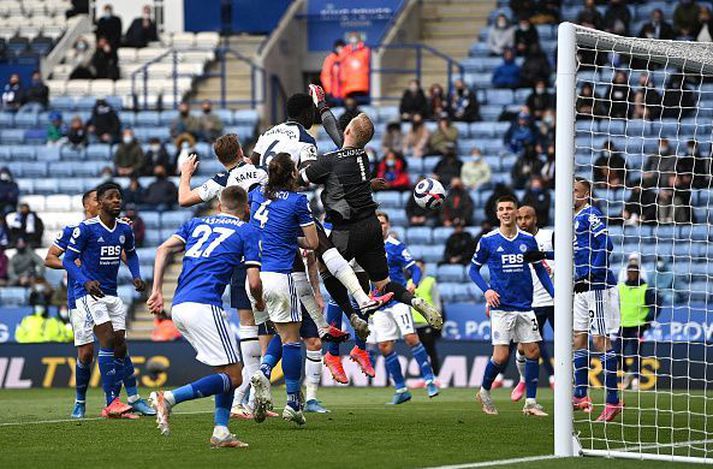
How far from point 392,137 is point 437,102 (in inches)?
54.5

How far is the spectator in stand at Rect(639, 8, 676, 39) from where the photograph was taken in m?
27.2

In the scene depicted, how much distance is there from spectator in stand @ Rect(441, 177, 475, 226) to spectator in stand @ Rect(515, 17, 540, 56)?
162 inches

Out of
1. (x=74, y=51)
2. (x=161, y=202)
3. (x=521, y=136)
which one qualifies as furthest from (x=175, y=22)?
(x=521, y=136)

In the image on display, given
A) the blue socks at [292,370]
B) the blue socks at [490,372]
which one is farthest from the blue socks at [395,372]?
the blue socks at [292,370]

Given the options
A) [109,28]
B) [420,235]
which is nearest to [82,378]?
[420,235]

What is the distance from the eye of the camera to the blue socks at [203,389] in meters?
10.7

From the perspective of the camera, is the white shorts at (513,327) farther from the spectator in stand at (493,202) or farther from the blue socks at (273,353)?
the spectator in stand at (493,202)

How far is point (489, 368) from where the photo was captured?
15.1 metres

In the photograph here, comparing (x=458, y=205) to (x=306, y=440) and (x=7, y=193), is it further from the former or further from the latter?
(x=306, y=440)

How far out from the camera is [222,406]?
11.0 metres

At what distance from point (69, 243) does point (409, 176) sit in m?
13.4

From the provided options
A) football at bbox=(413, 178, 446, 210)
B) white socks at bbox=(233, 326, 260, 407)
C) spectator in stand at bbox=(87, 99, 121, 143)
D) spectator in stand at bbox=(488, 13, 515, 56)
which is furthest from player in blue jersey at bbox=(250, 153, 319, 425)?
spectator in stand at bbox=(87, 99, 121, 143)

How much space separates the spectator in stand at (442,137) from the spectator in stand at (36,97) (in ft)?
28.5

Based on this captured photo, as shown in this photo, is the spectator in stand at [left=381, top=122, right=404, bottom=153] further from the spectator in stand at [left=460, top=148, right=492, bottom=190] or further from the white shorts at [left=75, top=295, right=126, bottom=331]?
the white shorts at [left=75, top=295, right=126, bottom=331]
